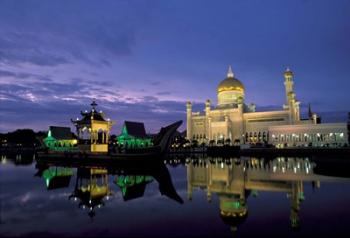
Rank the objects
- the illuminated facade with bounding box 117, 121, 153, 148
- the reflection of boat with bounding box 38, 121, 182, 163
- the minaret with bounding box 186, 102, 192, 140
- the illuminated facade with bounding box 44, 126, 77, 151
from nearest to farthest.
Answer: the reflection of boat with bounding box 38, 121, 182, 163
the illuminated facade with bounding box 117, 121, 153, 148
the illuminated facade with bounding box 44, 126, 77, 151
the minaret with bounding box 186, 102, 192, 140

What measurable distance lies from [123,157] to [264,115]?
46783 mm

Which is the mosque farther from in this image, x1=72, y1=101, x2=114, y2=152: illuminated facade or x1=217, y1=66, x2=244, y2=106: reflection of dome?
x1=72, y1=101, x2=114, y2=152: illuminated facade

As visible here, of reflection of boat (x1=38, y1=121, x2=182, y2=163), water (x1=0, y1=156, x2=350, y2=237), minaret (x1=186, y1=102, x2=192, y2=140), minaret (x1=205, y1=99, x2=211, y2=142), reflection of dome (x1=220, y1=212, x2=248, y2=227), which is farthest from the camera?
minaret (x1=186, y1=102, x2=192, y2=140)

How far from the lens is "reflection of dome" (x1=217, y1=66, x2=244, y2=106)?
77.9 m

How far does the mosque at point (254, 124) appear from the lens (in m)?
59.5

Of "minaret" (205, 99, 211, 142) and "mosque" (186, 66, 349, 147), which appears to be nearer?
"mosque" (186, 66, 349, 147)

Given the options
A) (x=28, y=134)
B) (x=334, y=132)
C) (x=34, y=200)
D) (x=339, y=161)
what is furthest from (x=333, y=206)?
(x=28, y=134)

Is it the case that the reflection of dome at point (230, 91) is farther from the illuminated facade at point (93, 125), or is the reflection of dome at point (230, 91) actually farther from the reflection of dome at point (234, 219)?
the reflection of dome at point (234, 219)

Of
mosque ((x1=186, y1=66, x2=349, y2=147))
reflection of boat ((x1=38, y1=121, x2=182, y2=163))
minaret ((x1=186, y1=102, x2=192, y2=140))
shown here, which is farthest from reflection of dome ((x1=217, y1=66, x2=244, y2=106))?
reflection of boat ((x1=38, y1=121, x2=182, y2=163))

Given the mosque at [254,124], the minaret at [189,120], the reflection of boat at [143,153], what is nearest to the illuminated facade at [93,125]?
the reflection of boat at [143,153]

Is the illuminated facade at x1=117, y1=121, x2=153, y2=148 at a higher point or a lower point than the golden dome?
lower

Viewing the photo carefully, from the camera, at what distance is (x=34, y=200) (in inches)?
519

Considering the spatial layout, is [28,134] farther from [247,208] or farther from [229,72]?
[247,208]

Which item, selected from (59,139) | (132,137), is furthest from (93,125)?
(59,139)
